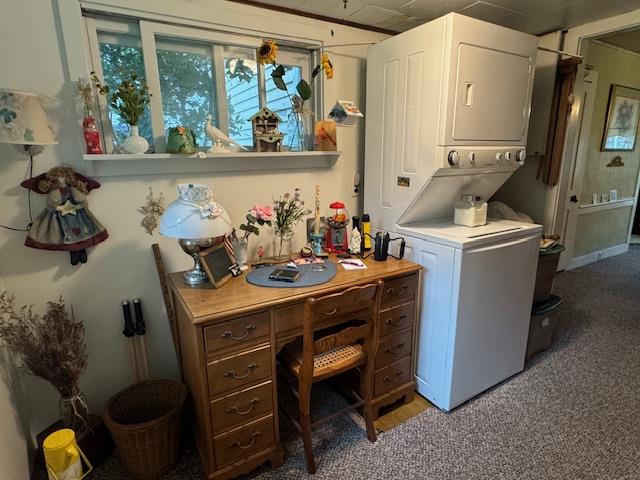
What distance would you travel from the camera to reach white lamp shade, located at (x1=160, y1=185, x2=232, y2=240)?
148 centimetres

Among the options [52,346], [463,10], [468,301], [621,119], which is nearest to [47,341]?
[52,346]

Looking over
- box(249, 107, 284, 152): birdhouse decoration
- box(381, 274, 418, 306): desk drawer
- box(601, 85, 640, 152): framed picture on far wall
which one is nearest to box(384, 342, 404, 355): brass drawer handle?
box(381, 274, 418, 306): desk drawer

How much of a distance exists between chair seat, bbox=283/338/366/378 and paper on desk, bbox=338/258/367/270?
41 cm

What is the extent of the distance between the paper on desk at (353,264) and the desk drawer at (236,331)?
0.59m

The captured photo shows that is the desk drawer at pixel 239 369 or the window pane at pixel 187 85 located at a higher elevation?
the window pane at pixel 187 85

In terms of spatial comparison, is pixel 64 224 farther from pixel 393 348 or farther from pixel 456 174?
pixel 456 174

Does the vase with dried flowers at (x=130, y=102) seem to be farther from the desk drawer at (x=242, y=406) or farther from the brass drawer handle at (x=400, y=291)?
the brass drawer handle at (x=400, y=291)

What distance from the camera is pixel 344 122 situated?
2031 mm

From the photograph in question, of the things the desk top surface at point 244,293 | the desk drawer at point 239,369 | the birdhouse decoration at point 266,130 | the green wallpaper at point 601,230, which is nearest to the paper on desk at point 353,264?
the desk top surface at point 244,293

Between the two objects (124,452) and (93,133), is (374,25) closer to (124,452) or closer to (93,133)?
(93,133)

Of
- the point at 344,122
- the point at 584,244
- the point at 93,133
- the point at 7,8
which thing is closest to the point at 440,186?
the point at 344,122

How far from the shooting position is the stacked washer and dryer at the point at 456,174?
178 centimetres

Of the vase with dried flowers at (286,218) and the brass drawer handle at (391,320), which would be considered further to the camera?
the vase with dried flowers at (286,218)

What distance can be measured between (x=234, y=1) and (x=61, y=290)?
5.61ft
